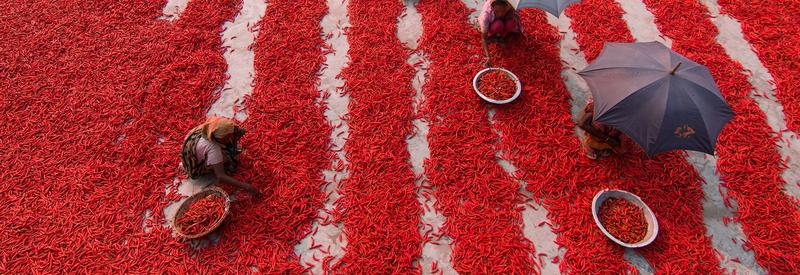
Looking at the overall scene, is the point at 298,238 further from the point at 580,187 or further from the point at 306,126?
the point at 580,187

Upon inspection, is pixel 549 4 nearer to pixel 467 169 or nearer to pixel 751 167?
pixel 467 169

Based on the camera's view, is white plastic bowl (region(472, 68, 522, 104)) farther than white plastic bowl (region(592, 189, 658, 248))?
Yes

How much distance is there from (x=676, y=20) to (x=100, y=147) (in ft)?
23.1

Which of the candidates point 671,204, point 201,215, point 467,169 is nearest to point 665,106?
point 671,204

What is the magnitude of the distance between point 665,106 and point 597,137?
899mm

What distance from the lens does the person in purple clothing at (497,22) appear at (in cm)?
454

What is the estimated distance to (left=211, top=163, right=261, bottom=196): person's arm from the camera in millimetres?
3577

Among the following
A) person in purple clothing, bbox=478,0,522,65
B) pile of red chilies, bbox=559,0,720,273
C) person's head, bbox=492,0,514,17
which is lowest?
pile of red chilies, bbox=559,0,720,273

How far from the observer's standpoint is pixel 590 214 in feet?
11.9

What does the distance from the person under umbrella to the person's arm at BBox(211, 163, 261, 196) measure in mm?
3157

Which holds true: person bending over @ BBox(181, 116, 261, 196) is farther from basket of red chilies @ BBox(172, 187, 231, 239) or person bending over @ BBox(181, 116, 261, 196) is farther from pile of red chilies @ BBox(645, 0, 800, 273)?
pile of red chilies @ BBox(645, 0, 800, 273)

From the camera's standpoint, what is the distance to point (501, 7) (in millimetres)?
4508

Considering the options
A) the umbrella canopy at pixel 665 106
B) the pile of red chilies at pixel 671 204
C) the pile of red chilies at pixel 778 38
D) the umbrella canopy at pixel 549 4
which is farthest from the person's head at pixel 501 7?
the pile of red chilies at pixel 778 38

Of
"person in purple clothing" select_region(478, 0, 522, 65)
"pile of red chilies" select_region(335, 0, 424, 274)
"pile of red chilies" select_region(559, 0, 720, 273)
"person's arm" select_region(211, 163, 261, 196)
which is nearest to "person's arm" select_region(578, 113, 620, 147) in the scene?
"pile of red chilies" select_region(559, 0, 720, 273)
